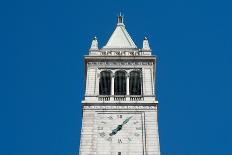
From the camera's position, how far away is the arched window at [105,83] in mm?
62156

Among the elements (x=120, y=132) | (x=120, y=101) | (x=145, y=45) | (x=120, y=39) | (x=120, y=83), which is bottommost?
(x=120, y=132)

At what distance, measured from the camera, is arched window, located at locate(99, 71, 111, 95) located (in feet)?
204

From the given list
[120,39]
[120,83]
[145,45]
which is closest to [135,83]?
[120,83]

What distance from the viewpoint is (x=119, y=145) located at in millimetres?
56125

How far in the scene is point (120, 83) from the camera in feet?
206

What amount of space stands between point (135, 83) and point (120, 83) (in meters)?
1.32

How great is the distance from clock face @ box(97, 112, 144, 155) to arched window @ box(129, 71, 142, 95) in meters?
3.66

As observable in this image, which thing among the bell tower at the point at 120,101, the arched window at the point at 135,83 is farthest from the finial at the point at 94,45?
the arched window at the point at 135,83

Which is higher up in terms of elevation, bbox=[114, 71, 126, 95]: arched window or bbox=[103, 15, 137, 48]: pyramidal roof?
bbox=[103, 15, 137, 48]: pyramidal roof

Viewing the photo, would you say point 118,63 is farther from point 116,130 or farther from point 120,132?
point 120,132

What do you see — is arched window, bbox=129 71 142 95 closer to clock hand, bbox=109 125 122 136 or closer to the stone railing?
the stone railing

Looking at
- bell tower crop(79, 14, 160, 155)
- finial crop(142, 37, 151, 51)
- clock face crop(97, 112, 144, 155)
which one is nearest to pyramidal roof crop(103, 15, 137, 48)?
bell tower crop(79, 14, 160, 155)

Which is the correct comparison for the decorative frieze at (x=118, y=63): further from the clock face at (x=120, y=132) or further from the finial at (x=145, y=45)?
the clock face at (x=120, y=132)

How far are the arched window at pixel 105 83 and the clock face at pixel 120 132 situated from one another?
3311mm
